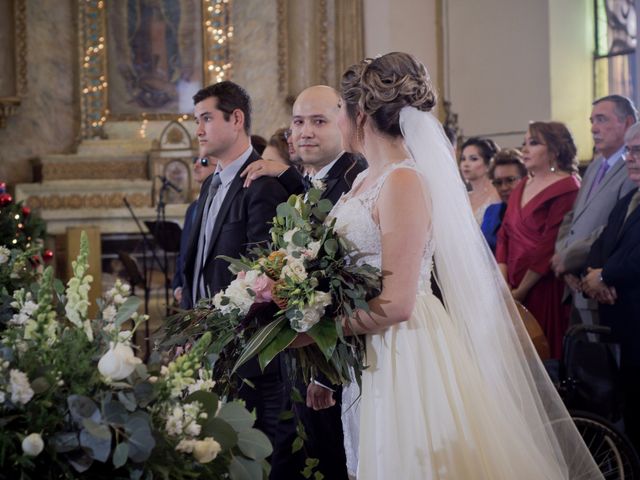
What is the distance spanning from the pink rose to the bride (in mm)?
245

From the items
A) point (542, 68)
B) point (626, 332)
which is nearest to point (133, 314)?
point (626, 332)

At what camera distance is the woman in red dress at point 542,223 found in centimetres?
559

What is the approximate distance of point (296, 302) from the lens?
2.68 m

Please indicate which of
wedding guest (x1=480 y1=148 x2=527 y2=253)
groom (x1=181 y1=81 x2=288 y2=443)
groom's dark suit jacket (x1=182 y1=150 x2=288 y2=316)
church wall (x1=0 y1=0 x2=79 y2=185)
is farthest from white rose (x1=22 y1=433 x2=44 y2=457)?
church wall (x1=0 y1=0 x2=79 y2=185)

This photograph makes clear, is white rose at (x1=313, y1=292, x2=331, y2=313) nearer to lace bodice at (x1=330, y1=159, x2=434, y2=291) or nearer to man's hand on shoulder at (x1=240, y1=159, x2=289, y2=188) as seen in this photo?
lace bodice at (x1=330, y1=159, x2=434, y2=291)

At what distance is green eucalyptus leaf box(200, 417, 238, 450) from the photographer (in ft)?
5.40

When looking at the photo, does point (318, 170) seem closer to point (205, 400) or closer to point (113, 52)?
point (205, 400)

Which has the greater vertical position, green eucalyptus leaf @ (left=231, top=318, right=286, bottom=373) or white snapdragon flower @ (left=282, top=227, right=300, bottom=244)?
white snapdragon flower @ (left=282, top=227, right=300, bottom=244)

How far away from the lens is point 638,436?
4441 mm

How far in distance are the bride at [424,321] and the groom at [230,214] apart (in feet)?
2.61

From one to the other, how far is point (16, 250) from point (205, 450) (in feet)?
6.42

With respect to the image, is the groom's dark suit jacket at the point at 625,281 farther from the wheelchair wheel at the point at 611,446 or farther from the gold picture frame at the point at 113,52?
the gold picture frame at the point at 113,52

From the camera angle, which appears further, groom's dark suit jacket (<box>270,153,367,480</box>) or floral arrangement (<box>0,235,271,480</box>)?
groom's dark suit jacket (<box>270,153,367,480</box>)

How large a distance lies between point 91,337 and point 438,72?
9981 mm
